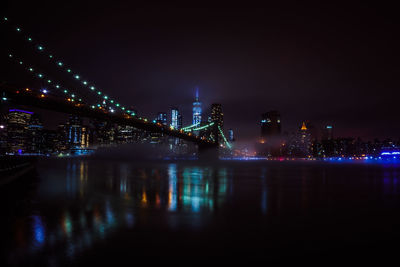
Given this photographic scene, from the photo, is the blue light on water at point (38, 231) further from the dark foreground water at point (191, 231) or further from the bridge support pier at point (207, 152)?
the bridge support pier at point (207, 152)

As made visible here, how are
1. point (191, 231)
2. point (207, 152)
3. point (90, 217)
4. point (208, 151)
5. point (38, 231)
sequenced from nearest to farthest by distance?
point (38, 231)
point (191, 231)
point (90, 217)
point (207, 152)
point (208, 151)

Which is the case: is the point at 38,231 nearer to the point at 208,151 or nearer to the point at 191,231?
the point at 191,231

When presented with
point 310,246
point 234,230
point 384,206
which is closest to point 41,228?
point 234,230

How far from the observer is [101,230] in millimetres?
6863

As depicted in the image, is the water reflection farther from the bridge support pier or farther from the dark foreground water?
the bridge support pier

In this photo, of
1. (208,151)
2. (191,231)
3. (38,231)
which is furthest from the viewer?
(208,151)

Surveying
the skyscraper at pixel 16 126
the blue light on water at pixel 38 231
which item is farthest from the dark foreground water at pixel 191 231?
the skyscraper at pixel 16 126

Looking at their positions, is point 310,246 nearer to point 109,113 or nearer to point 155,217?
point 155,217

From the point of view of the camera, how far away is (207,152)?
247 feet

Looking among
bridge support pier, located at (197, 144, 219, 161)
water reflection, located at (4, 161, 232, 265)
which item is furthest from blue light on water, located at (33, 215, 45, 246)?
bridge support pier, located at (197, 144, 219, 161)

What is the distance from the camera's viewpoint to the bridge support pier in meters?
73.3

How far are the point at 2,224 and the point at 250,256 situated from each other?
572 cm

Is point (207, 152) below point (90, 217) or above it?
above

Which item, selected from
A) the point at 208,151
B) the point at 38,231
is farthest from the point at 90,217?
the point at 208,151
